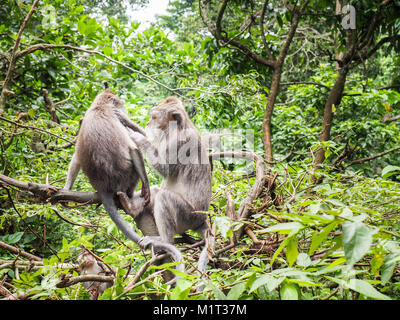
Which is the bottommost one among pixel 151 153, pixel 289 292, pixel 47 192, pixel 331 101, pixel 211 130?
pixel 289 292

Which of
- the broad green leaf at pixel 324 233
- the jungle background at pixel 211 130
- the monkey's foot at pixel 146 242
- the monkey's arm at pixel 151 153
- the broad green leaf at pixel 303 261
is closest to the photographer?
the broad green leaf at pixel 324 233

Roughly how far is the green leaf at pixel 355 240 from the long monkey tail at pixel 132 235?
4.72 feet

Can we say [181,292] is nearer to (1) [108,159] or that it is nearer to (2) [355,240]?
(2) [355,240]

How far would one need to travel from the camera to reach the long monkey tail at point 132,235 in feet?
7.56

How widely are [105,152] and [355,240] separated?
256 cm

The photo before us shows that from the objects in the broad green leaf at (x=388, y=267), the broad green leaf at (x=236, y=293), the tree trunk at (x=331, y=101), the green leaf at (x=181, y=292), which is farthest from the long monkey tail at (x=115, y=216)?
the tree trunk at (x=331, y=101)

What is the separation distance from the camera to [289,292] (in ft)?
3.85

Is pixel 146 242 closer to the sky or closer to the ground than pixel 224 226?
closer to the ground

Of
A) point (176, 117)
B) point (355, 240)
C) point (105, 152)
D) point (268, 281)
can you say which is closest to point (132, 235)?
point (105, 152)

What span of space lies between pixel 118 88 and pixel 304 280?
17.8 feet

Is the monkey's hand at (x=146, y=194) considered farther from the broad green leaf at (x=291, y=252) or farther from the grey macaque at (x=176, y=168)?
the broad green leaf at (x=291, y=252)

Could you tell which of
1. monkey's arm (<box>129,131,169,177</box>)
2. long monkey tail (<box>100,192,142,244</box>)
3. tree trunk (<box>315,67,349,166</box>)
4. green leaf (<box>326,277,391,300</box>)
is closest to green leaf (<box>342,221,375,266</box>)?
green leaf (<box>326,277,391,300</box>)

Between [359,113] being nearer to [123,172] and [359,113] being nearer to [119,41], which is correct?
[119,41]
